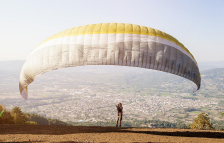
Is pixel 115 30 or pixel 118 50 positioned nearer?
pixel 118 50

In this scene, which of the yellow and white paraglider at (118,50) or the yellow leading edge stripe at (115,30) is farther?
the yellow leading edge stripe at (115,30)

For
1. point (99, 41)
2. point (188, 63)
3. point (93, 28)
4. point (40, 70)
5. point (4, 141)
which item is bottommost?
point (4, 141)

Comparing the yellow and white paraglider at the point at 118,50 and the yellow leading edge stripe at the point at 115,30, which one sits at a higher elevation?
the yellow leading edge stripe at the point at 115,30

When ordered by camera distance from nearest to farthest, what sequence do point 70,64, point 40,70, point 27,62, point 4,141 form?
point 4,141
point 70,64
point 40,70
point 27,62

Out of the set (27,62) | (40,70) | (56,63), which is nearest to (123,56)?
(56,63)

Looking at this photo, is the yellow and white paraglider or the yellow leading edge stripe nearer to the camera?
the yellow and white paraglider

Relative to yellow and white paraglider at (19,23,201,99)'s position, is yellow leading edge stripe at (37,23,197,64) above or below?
above

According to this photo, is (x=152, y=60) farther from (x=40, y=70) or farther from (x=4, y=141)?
(x=4, y=141)

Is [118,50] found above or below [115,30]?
below
